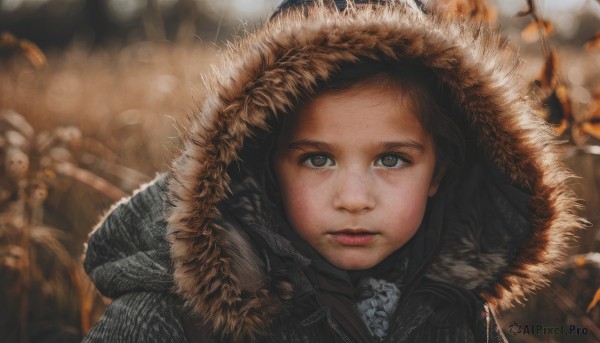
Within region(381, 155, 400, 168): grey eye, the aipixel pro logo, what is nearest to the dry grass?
region(381, 155, 400, 168): grey eye

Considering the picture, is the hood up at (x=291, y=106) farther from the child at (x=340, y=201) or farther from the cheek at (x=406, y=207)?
the cheek at (x=406, y=207)

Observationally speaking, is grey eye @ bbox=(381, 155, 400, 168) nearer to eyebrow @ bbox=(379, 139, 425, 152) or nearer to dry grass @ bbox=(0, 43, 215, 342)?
eyebrow @ bbox=(379, 139, 425, 152)

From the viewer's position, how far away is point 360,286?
2082 millimetres

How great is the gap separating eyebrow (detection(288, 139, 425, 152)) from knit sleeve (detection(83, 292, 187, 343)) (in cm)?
61

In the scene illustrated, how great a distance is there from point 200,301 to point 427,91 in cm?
103

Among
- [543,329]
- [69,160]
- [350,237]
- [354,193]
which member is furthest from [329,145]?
[69,160]

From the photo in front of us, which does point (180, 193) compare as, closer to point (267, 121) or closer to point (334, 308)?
point (267, 121)

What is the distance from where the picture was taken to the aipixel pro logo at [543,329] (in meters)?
2.72

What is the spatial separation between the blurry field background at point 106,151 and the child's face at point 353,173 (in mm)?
377

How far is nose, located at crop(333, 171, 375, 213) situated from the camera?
1.88 m

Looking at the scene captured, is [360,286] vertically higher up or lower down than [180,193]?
lower down

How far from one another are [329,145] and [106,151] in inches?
73.0

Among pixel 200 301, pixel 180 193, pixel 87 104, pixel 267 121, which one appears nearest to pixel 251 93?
pixel 267 121

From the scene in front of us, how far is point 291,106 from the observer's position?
188 cm
